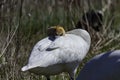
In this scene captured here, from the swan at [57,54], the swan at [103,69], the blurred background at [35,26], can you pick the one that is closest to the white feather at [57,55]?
the swan at [57,54]

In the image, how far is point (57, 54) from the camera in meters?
6.59

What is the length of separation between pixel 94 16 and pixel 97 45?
1383 mm

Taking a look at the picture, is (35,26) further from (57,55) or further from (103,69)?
(103,69)

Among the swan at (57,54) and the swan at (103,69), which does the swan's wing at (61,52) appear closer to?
the swan at (57,54)

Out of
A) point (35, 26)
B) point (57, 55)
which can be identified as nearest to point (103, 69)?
point (57, 55)

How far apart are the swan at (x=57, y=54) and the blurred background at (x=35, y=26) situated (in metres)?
0.27

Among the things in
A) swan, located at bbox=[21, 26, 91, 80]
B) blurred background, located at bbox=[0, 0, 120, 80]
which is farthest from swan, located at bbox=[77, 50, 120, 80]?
blurred background, located at bbox=[0, 0, 120, 80]

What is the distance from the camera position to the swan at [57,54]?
20.9 ft

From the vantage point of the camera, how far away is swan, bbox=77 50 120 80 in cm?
455

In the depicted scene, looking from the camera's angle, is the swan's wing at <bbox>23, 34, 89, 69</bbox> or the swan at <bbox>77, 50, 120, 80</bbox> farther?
the swan's wing at <bbox>23, 34, 89, 69</bbox>

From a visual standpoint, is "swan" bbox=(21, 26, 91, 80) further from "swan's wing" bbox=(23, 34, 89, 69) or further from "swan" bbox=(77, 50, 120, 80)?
"swan" bbox=(77, 50, 120, 80)

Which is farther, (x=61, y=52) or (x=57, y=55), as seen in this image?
(x=61, y=52)

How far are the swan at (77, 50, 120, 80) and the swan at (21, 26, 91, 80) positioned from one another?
162cm

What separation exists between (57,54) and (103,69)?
2.04m
